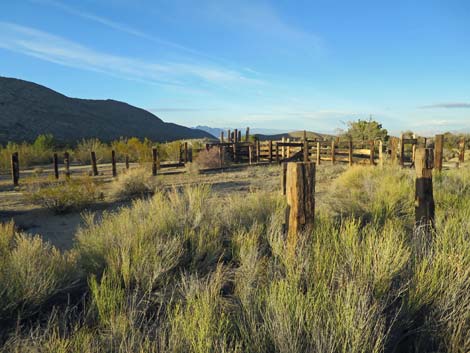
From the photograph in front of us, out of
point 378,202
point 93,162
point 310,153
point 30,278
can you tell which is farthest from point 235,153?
point 30,278

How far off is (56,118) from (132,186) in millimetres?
58910

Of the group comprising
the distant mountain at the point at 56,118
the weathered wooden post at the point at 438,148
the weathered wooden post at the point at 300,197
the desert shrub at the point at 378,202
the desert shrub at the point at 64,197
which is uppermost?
the distant mountain at the point at 56,118

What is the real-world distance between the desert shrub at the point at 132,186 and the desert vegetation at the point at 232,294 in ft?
22.3

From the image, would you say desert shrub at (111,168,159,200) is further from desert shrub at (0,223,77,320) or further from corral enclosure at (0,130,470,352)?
desert shrub at (0,223,77,320)

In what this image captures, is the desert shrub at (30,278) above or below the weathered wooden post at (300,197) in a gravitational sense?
below

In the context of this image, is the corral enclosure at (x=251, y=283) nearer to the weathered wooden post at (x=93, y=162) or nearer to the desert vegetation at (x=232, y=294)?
the desert vegetation at (x=232, y=294)

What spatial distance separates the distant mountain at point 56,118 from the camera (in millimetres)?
56291

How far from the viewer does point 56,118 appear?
2530 inches

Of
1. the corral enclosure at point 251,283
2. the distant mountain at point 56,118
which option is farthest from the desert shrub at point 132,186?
the distant mountain at point 56,118

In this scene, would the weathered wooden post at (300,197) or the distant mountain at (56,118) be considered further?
the distant mountain at (56,118)

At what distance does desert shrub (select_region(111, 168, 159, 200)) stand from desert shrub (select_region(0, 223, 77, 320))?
8221mm

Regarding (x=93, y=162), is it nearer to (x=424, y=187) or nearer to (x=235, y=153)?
(x=235, y=153)

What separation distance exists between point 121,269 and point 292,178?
242 centimetres

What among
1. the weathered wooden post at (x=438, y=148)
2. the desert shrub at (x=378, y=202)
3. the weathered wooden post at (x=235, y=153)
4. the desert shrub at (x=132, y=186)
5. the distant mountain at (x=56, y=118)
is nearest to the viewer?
the desert shrub at (x=378, y=202)
